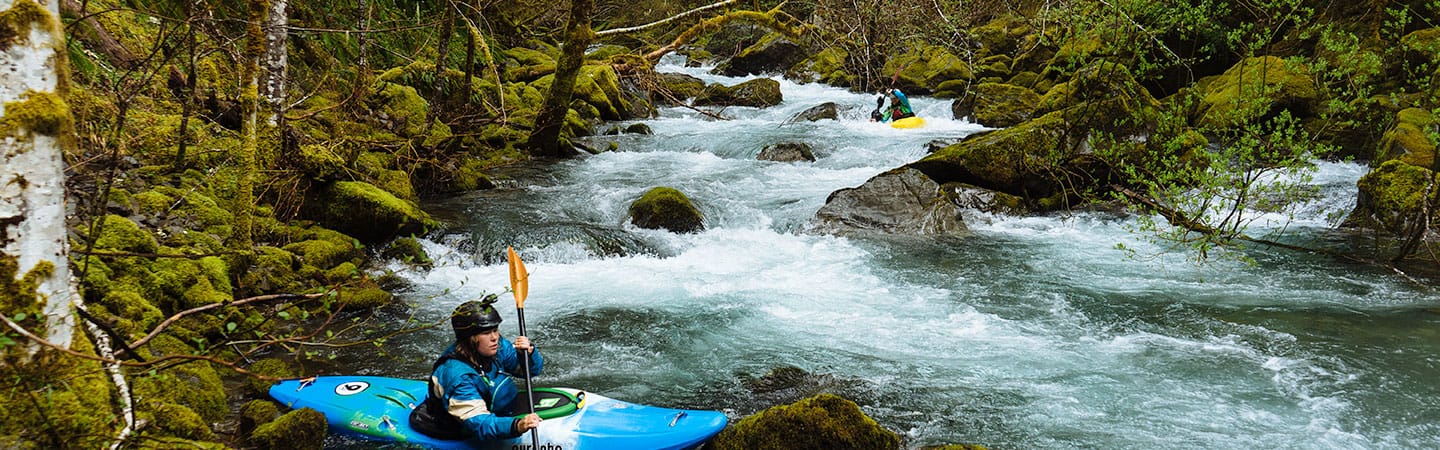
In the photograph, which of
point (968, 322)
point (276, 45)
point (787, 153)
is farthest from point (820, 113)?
point (276, 45)

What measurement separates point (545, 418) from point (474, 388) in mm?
374

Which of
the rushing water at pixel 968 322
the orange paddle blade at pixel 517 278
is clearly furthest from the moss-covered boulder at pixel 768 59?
the orange paddle blade at pixel 517 278

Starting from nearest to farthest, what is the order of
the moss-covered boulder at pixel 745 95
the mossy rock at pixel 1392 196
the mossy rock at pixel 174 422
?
the mossy rock at pixel 174 422, the mossy rock at pixel 1392 196, the moss-covered boulder at pixel 745 95

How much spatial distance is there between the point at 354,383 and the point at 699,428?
73.2 inches

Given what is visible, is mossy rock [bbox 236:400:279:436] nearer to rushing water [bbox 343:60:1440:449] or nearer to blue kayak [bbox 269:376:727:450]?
blue kayak [bbox 269:376:727:450]

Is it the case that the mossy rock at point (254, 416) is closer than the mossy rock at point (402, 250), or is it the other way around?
the mossy rock at point (254, 416)

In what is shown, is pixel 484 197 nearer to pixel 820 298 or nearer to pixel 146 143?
pixel 146 143

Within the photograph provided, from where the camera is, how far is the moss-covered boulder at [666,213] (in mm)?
8688

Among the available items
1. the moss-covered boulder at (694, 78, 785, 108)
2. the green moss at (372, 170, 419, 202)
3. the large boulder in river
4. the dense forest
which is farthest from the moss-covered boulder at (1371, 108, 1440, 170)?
the moss-covered boulder at (694, 78, 785, 108)

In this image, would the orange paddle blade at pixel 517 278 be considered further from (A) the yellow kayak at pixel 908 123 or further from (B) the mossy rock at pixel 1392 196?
(A) the yellow kayak at pixel 908 123

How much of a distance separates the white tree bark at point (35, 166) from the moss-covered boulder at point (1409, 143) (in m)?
11.0

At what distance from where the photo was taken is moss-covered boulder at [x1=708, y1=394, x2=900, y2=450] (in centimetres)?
353

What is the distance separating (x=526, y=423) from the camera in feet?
10.7

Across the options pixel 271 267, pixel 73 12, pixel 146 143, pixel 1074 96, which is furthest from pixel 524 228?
pixel 1074 96
